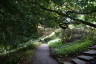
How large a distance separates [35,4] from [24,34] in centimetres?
156

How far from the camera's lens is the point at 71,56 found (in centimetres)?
854

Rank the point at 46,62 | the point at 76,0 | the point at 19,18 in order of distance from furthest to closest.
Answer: the point at 46,62 < the point at 76,0 < the point at 19,18

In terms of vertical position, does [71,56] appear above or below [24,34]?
below

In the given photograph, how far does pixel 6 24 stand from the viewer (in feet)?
15.1

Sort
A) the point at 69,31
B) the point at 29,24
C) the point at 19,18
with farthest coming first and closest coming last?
1. the point at 69,31
2. the point at 29,24
3. the point at 19,18

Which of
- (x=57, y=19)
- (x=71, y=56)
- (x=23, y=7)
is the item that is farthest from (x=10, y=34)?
(x=71, y=56)

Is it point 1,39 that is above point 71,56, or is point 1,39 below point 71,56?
above

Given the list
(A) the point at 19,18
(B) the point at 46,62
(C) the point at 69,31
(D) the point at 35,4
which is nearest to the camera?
(A) the point at 19,18

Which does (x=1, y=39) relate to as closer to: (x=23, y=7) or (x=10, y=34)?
(x=10, y=34)

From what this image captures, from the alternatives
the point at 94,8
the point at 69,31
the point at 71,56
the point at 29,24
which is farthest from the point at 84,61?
the point at 69,31

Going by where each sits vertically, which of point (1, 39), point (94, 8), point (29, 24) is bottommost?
point (1, 39)

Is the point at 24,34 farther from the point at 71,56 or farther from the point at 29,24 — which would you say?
the point at 71,56

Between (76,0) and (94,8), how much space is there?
41.5 inches

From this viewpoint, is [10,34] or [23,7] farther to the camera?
[23,7]
